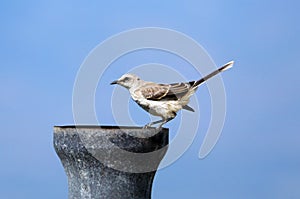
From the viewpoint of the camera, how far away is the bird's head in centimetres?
376

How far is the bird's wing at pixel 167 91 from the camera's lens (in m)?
3.71

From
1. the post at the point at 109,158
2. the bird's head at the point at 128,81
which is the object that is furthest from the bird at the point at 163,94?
the post at the point at 109,158

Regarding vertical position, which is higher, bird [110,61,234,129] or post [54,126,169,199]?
bird [110,61,234,129]

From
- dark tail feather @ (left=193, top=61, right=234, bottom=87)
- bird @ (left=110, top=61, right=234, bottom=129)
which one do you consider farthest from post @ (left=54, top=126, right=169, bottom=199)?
dark tail feather @ (left=193, top=61, right=234, bottom=87)

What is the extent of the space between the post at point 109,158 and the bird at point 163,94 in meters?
0.19

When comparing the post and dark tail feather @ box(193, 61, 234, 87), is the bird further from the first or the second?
the post

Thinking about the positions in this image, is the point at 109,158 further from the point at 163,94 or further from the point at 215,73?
the point at 215,73

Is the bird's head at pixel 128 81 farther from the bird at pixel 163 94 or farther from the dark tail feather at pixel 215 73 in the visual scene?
the dark tail feather at pixel 215 73

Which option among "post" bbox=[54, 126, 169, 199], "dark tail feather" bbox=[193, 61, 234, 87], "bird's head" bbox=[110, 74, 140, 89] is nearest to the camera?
"post" bbox=[54, 126, 169, 199]

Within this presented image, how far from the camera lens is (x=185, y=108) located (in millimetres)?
3805

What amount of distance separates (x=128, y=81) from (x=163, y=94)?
0.89 feet

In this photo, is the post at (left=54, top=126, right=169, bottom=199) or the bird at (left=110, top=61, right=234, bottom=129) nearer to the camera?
the post at (left=54, top=126, right=169, bottom=199)

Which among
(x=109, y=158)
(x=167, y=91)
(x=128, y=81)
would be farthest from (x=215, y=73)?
(x=109, y=158)


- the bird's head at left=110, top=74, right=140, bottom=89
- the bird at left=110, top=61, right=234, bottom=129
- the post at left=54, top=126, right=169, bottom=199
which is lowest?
the post at left=54, top=126, right=169, bottom=199
